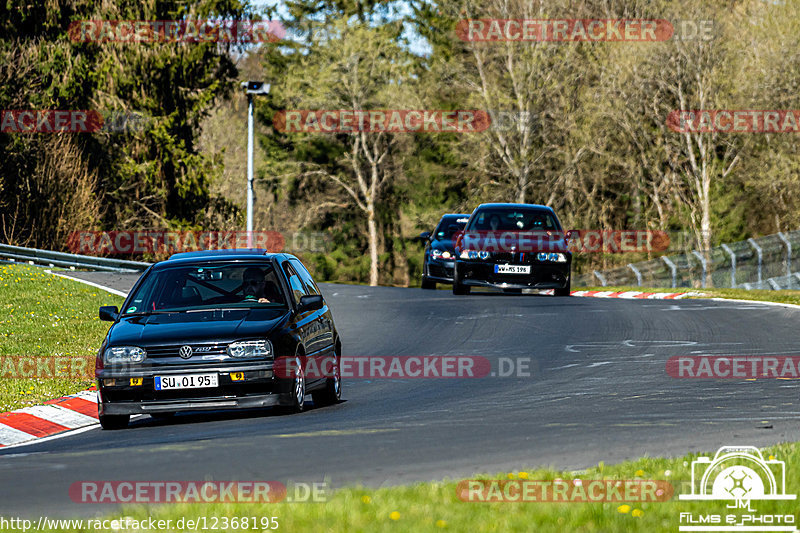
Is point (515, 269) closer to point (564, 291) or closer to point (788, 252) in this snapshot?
point (564, 291)

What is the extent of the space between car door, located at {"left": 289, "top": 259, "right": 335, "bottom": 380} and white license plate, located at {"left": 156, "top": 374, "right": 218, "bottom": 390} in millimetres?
1472

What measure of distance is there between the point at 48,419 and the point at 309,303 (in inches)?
110

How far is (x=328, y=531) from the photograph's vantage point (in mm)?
5988

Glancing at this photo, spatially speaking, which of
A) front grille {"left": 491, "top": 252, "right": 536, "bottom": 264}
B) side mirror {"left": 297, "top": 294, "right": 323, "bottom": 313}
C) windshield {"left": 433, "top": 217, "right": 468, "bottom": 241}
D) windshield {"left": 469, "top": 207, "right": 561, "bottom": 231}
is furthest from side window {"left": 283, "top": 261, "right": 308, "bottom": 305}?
windshield {"left": 433, "top": 217, "right": 468, "bottom": 241}

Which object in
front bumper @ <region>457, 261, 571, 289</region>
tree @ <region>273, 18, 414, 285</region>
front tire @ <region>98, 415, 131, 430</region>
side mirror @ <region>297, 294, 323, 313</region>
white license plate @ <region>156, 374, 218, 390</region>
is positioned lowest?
front tire @ <region>98, 415, 131, 430</region>

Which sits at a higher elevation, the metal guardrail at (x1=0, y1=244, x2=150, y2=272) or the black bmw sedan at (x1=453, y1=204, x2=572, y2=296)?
the black bmw sedan at (x1=453, y1=204, x2=572, y2=296)

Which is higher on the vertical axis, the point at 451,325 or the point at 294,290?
the point at 294,290

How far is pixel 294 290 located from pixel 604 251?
46.7 metres

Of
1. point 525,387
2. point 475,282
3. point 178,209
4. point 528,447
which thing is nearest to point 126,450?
point 528,447

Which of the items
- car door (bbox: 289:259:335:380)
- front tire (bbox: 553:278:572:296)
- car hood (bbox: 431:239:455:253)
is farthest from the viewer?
car hood (bbox: 431:239:455:253)

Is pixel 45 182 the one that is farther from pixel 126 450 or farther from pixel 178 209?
pixel 126 450

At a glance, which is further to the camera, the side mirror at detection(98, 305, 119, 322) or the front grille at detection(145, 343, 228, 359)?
the side mirror at detection(98, 305, 119, 322)

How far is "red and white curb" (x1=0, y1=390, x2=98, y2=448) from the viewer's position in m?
11.2

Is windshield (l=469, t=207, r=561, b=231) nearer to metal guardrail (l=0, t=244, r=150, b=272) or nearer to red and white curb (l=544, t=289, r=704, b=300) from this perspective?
red and white curb (l=544, t=289, r=704, b=300)
